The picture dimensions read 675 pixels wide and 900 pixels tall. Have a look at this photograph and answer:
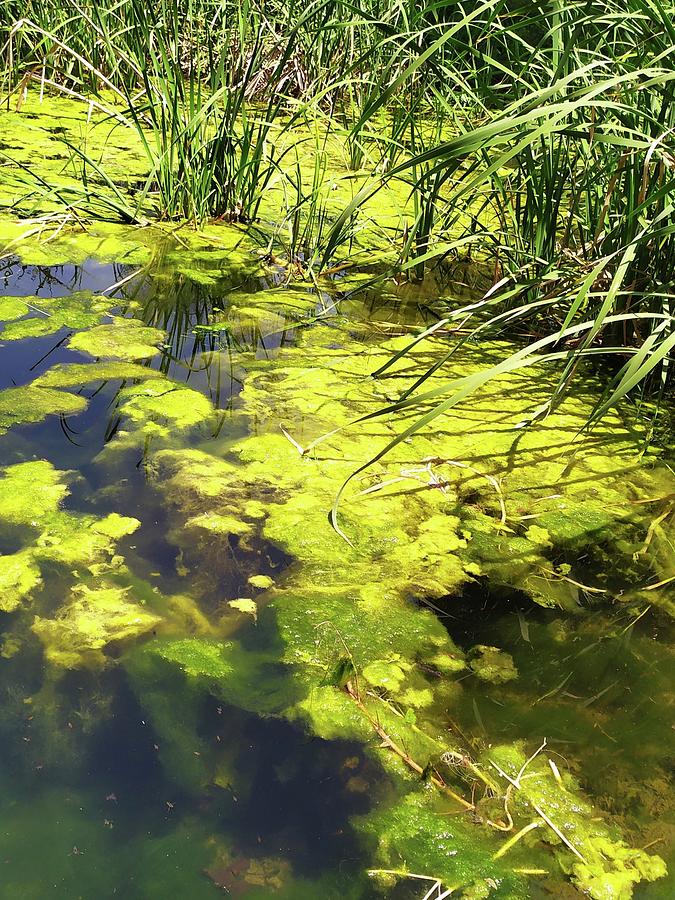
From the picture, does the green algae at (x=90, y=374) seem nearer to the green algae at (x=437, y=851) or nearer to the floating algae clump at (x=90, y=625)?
the floating algae clump at (x=90, y=625)

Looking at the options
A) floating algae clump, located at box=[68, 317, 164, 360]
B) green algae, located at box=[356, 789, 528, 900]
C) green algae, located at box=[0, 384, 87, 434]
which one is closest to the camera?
green algae, located at box=[356, 789, 528, 900]

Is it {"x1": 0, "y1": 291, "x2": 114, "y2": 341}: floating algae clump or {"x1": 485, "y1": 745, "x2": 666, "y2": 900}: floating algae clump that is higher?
{"x1": 485, "y1": 745, "x2": 666, "y2": 900}: floating algae clump

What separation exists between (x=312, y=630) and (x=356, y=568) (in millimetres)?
185

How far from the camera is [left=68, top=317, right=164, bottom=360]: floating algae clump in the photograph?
6.67 feet

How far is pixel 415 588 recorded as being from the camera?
4.72ft

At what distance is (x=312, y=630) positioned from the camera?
1.31m

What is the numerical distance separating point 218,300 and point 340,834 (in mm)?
1702

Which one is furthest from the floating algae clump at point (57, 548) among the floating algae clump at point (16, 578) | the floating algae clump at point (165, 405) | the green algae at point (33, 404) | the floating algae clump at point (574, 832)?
the floating algae clump at point (574, 832)

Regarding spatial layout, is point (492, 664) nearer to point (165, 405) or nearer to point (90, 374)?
point (165, 405)

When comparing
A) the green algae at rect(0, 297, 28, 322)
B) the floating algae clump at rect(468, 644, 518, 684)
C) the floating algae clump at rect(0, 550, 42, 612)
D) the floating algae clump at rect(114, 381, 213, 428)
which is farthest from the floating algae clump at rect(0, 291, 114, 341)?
the floating algae clump at rect(468, 644, 518, 684)

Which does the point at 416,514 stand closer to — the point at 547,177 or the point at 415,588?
the point at 415,588

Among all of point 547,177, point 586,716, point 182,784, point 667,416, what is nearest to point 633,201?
point 547,177

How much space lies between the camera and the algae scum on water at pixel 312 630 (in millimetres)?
992

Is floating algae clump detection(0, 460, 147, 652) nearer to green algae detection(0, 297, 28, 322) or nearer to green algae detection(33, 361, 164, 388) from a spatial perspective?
green algae detection(33, 361, 164, 388)
